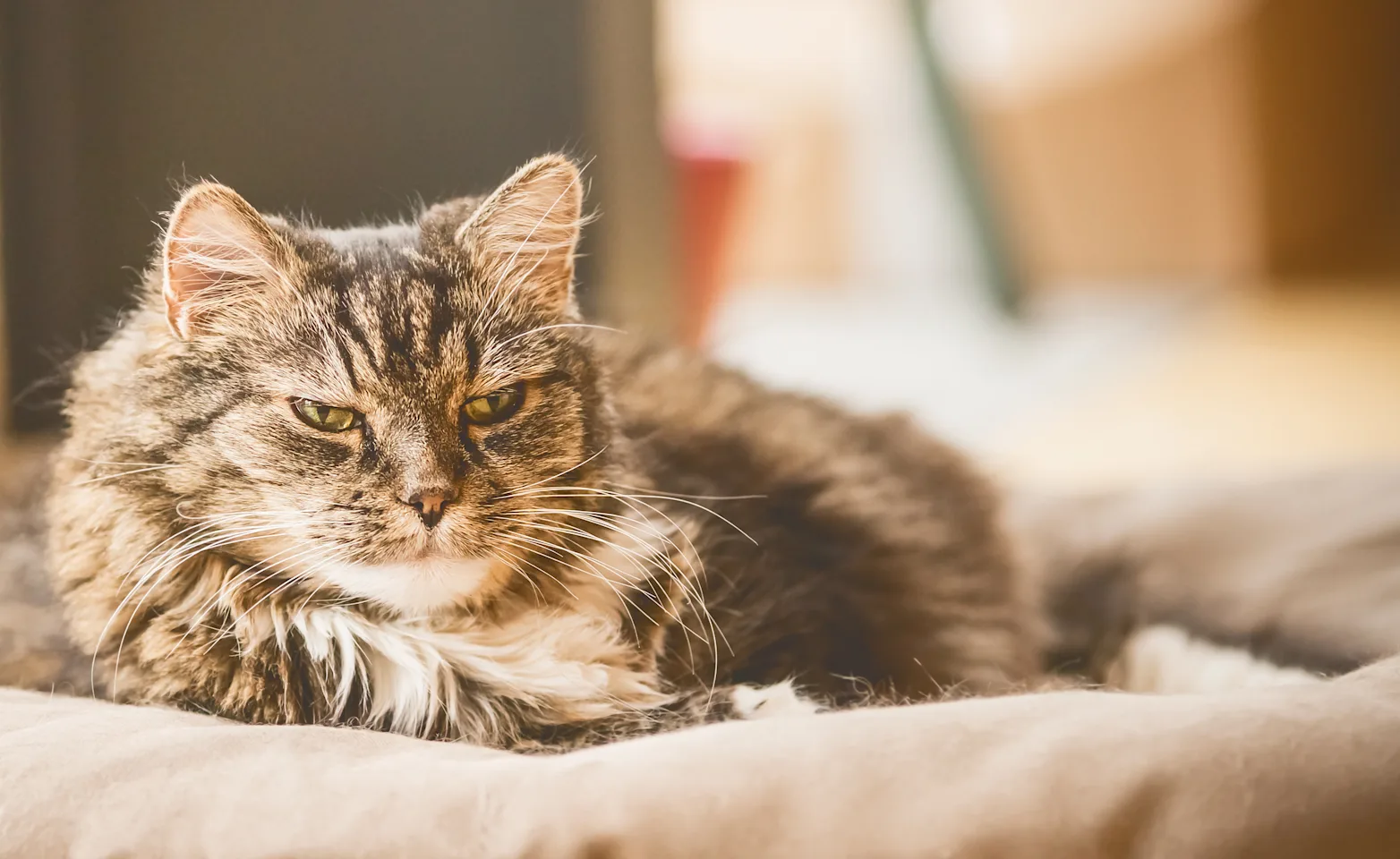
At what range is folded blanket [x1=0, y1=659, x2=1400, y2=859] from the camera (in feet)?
2.64

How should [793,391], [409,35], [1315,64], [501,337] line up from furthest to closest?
[1315,64], [793,391], [409,35], [501,337]

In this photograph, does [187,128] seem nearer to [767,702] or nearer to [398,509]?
[398,509]

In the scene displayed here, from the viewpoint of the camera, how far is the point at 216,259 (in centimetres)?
96

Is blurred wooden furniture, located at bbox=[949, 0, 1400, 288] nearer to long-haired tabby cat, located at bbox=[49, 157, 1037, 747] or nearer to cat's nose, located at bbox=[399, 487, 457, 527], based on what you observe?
long-haired tabby cat, located at bbox=[49, 157, 1037, 747]

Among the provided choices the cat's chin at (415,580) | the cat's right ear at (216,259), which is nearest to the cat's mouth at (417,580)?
the cat's chin at (415,580)

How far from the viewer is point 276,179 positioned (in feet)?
3.67

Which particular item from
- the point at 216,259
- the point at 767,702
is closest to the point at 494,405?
the point at 216,259

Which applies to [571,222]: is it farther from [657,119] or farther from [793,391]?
[657,119]

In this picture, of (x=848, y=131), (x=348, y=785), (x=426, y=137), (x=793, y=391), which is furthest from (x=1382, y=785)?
(x=848, y=131)

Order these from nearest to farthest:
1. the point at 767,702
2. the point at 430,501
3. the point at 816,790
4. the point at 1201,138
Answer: the point at 816,790 < the point at 430,501 < the point at 767,702 < the point at 1201,138

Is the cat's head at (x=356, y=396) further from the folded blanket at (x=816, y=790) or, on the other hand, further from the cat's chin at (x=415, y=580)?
the folded blanket at (x=816, y=790)

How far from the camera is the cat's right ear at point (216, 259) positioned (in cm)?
93

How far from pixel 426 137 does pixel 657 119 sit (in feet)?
3.54

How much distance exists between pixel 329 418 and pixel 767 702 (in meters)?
0.45
